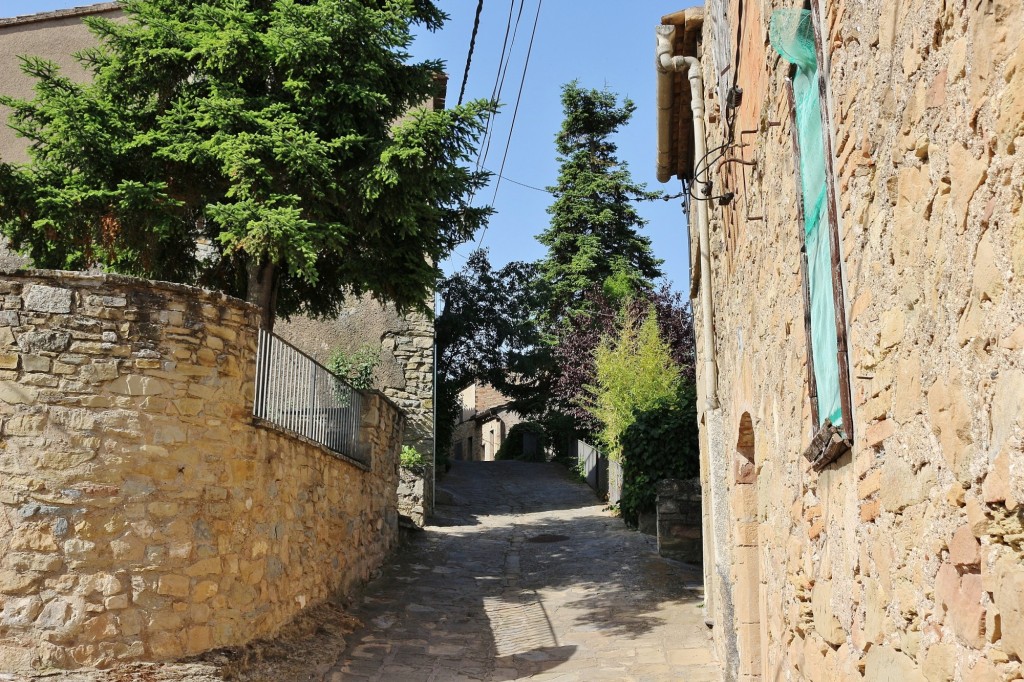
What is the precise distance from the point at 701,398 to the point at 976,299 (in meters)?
6.84

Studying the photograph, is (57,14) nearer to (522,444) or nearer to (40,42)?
(40,42)

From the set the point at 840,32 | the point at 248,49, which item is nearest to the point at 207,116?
the point at 248,49

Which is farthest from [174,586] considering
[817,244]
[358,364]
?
[358,364]

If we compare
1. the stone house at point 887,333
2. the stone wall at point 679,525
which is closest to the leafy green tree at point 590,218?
the stone wall at point 679,525

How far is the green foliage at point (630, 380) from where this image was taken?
15.2m

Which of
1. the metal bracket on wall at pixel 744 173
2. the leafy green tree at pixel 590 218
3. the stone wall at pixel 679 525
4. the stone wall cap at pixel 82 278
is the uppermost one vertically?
the leafy green tree at pixel 590 218

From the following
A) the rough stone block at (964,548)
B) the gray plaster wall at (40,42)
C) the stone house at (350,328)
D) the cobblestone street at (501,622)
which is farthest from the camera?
the stone house at (350,328)

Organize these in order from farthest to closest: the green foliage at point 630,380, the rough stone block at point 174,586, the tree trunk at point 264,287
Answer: the green foliage at point 630,380
the tree trunk at point 264,287
the rough stone block at point 174,586

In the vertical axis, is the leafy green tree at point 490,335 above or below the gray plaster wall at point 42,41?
below

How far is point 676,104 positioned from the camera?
897 centimetres

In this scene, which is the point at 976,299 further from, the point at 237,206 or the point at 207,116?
the point at 207,116

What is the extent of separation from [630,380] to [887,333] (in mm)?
13089

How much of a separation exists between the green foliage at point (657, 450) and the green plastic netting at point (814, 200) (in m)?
9.48

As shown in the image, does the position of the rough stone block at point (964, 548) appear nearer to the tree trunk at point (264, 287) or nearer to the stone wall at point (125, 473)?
the stone wall at point (125, 473)
